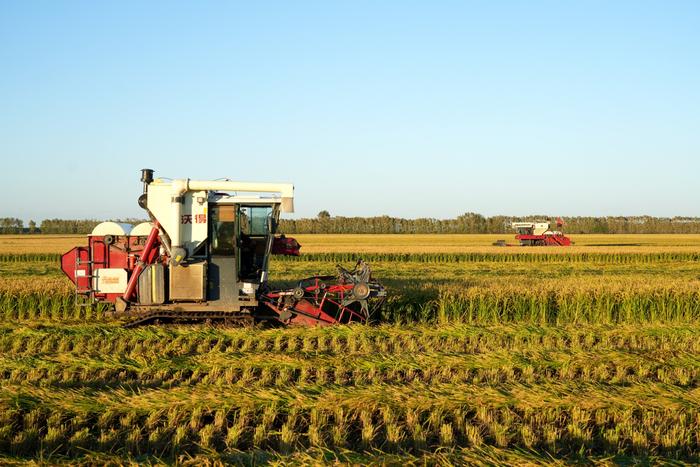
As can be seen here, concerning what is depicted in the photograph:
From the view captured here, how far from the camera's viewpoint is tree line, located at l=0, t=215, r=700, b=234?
9625 centimetres

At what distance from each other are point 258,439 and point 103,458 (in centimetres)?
147

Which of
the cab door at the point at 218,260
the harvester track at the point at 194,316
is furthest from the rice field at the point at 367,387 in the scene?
the cab door at the point at 218,260

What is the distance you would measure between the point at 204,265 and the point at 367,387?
222 inches

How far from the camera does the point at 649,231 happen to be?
100125mm

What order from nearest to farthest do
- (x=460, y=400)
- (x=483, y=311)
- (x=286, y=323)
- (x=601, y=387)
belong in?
(x=460, y=400) → (x=601, y=387) → (x=286, y=323) → (x=483, y=311)

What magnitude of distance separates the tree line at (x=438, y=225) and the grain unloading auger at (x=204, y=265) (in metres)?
80.8

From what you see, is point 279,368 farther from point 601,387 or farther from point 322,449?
point 601,387

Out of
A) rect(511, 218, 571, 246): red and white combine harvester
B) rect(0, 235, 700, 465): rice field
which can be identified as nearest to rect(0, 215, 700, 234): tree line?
rect(511, 218, 571, 246): red and white combine harvester

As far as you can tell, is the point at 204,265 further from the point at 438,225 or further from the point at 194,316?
the point at 438,225

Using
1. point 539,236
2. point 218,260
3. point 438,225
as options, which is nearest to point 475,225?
point 438,225

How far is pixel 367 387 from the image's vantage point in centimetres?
770

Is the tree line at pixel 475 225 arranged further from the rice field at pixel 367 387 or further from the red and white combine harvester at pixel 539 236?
the rice field at pixel 367 387

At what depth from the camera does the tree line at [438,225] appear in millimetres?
96250

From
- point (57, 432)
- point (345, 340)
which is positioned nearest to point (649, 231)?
point (345, 340)
